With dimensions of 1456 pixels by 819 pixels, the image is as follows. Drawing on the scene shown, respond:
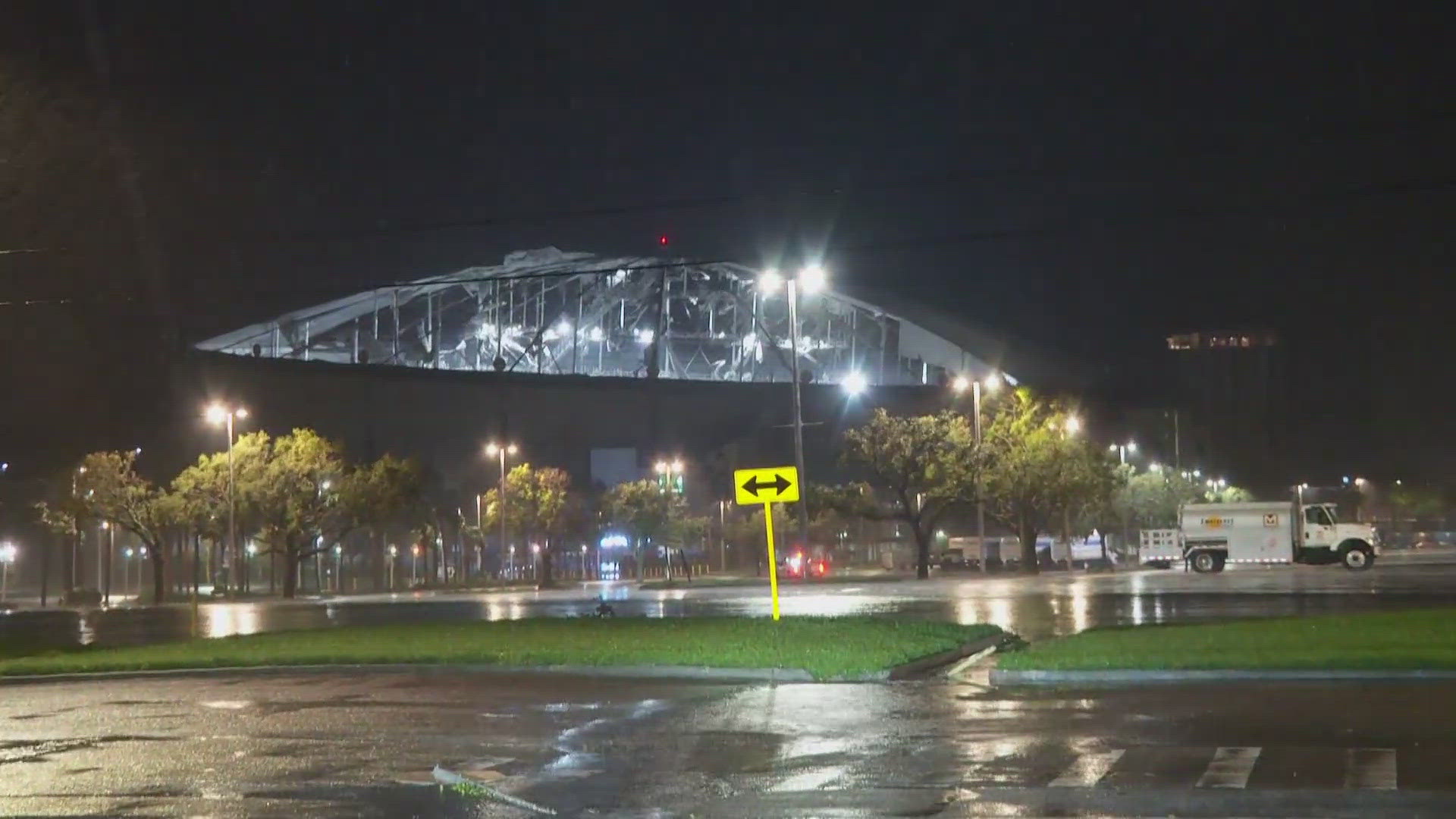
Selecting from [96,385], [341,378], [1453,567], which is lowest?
[1453,567]

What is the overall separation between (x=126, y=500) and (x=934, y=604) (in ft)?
129

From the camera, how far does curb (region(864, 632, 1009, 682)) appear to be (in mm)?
19906

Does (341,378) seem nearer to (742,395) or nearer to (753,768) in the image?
(742,395)

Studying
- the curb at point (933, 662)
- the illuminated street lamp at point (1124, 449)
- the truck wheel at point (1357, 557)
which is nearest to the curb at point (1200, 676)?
the curb at point (933, 662)

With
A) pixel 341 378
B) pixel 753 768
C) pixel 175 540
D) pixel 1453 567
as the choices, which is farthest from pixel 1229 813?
pixel 341 378

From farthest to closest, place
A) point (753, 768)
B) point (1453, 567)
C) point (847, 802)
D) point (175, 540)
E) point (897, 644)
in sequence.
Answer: point (175, 540) → point (1453, 567) → point (897, 644) → point (753, 768) → point (847, 802)

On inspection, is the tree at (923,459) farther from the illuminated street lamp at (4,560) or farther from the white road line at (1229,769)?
the white road line at (1229,769)

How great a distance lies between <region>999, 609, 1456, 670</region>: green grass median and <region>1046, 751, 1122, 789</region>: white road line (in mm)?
6044

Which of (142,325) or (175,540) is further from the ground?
(142,325)

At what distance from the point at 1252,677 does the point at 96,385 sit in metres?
36.1

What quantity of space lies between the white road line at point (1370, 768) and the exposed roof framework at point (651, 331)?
118617 millimetres

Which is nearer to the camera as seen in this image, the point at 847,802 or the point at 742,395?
the point at 847,802

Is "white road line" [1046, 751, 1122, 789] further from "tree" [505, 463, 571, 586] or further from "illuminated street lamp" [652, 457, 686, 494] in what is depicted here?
"illuminated street lamp" [652, 457, 686, 494]

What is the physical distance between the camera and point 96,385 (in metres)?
44.2
